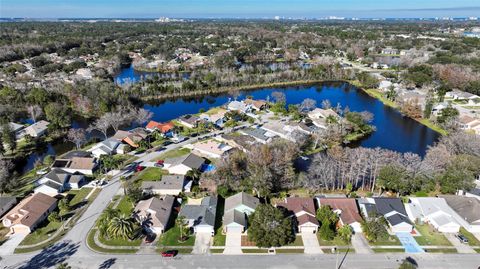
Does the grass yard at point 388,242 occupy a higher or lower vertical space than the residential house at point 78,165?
lower

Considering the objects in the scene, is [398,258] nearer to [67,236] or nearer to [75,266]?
[75,266]

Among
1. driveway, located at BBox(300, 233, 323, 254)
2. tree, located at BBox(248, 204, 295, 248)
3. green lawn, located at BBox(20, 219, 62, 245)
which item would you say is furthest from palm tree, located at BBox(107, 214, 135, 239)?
driveway, located at BBox(300, 233, 323, 254)

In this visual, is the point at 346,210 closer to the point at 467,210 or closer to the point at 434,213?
the point at 434,213

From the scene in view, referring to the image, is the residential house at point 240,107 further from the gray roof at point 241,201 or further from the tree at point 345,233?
the tree at point 345,233

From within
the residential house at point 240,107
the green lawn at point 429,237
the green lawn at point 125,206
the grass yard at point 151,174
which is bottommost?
the green lawn at point 429,237

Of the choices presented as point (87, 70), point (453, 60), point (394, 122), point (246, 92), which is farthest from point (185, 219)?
point (453, 60)

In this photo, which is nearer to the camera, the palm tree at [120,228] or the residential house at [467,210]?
the palm tree at [120,228]

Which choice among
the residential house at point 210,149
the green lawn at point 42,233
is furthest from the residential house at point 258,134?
the green lawn at point 42,233
